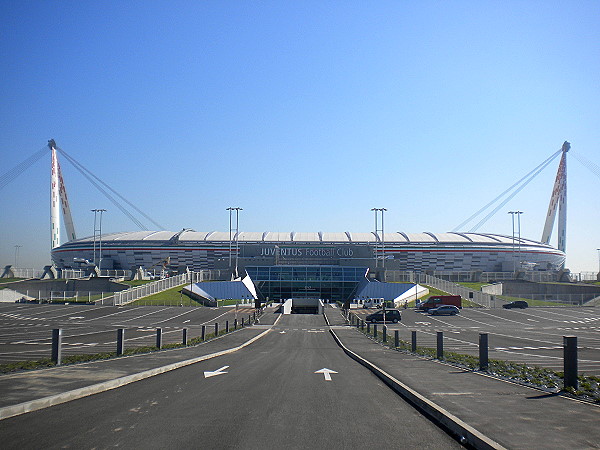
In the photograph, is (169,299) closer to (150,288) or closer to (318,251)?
(150,288)

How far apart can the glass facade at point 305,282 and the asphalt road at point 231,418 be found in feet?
285

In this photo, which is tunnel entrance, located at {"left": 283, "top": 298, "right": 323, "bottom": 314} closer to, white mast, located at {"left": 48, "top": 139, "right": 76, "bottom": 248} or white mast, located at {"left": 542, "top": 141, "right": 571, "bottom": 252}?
white mast, located at {"left": 48, "top": 139, "right": 76, "bottom": 248}

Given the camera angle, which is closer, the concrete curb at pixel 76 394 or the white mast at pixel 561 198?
the concrete curb at pixel 76 394

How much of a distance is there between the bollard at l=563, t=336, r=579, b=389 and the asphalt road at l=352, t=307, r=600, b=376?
18.7 ft

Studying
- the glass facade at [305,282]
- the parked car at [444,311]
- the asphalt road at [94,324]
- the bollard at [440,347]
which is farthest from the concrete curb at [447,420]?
the glass facade at [305,282]

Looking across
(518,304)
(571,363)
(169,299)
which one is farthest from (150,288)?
(571,363)

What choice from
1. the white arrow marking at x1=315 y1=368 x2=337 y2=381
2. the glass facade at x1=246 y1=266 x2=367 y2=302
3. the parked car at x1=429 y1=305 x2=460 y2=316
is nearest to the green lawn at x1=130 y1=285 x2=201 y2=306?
the glass facade at x1=246 y1=266 x2=367 y2=302

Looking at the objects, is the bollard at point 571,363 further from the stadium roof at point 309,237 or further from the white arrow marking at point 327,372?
the stadium roof at point 309,237

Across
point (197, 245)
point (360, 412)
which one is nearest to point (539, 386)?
point (360, 412)

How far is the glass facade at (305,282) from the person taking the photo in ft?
328

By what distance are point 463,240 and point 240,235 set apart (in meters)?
57.3

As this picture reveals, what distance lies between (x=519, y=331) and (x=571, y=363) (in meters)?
31.7

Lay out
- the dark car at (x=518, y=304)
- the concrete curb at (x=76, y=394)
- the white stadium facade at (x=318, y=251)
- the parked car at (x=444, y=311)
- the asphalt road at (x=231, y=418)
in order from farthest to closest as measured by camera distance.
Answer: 1. the white stadium facade at (x=318, y=251)
2. the dark car at (x=518, y=304)
3. the parked car at (x=444, y=311)
4. the concrete curb at (x=76, y=394)
5. the asphalt road at (x=231, y=418)

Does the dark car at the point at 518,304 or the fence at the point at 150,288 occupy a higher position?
the fence at the point at 150,288
